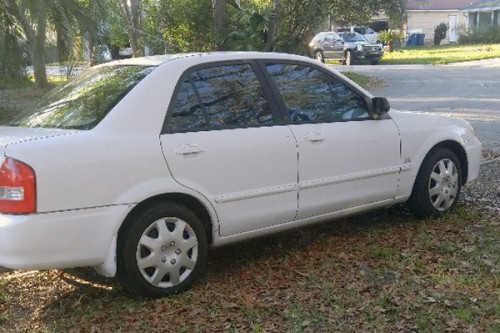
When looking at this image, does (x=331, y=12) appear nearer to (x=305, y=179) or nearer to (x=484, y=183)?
(x=484, y=183)

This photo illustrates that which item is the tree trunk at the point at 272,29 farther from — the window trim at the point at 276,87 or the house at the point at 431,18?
the house at the point at 431,18

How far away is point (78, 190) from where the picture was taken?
13.4ft

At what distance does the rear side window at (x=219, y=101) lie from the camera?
462 centimetres

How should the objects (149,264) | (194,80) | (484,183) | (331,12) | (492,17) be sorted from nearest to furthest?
(149,264)
(194,80)
(484,183)
(331,12)
(492,17)

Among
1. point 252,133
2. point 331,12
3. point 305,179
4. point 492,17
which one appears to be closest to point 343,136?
point 305,179

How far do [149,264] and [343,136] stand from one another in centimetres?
187

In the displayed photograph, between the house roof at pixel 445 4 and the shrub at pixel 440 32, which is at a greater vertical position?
the house roof at pixel 445 4

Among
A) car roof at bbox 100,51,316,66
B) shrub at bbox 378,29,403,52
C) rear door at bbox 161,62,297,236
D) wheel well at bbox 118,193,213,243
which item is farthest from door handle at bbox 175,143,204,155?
shrub at bbox 378,29,403,52

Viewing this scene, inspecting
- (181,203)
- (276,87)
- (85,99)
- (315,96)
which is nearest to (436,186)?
(315,96)

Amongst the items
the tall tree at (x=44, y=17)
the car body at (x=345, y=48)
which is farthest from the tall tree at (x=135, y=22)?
the tall tree at (x=44, y=17)

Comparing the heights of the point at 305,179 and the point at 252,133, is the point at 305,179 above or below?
below

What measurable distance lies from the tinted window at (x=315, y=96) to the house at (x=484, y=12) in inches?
1785

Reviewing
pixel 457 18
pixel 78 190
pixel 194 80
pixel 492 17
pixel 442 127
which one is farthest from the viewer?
pixel 457 18

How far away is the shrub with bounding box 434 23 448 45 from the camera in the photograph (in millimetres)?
48938
